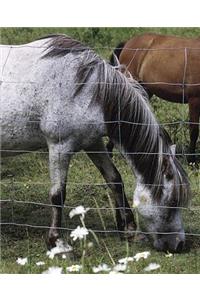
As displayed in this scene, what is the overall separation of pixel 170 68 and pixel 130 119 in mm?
3153

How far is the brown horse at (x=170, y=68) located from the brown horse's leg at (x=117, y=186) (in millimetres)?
2198

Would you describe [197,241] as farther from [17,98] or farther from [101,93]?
[17,98]

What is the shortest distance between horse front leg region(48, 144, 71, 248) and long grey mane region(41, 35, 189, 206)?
38cm

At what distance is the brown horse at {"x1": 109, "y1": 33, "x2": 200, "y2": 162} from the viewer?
7824mm

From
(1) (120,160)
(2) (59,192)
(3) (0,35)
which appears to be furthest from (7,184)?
(3) (0,35)

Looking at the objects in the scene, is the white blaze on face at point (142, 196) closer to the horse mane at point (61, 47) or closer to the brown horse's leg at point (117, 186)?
the brown horse's leg at point (117, 186)

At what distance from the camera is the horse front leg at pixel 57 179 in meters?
5.06

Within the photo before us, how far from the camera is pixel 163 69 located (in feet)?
26.8

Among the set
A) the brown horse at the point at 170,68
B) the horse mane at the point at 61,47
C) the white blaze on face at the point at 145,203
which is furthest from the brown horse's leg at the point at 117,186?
the brown horse at the point at 170,68

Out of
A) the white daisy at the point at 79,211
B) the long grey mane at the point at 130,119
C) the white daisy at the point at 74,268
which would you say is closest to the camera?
the white daisy at the point at 79,211

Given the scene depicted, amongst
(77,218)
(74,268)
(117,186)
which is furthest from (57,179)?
(77,218)

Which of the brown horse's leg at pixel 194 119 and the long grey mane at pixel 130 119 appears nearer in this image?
the long grey mane at pixel 130 119

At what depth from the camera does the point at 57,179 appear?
5.12 meters

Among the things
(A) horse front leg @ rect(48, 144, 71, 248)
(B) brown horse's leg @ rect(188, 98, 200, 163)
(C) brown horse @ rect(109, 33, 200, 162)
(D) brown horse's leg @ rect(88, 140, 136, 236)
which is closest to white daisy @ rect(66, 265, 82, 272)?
(A) horse front leg @ rect(48, 144, 71, 248)
